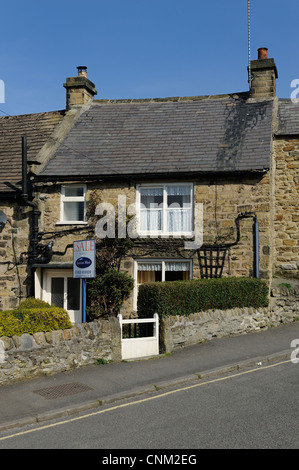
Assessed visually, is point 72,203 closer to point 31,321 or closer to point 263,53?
point 31,321

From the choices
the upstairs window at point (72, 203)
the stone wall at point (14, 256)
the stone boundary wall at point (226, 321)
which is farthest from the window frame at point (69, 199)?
the stone boundary wall at point (226, 321)

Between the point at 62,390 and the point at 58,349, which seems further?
the point at 58,349

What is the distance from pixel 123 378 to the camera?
32.7ft

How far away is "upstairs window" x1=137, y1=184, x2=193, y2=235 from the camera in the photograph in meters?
17.0

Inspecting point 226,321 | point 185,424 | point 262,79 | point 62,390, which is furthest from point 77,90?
point 185,424

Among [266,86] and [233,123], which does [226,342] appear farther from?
[266,86]

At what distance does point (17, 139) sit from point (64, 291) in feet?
21.9

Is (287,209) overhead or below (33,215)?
overhead

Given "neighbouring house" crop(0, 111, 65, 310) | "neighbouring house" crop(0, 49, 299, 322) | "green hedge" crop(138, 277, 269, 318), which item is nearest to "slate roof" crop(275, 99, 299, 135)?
"neighbouring house" crop(0, 49, 299, 322)

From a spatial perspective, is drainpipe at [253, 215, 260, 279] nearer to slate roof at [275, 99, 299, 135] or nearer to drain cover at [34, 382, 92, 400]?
slate roof at [275, 99, 299, 135]

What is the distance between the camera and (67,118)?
2030 cm

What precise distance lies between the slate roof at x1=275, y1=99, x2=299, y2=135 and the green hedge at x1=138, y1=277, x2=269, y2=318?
5709 millimetres

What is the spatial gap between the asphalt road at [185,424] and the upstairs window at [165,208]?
26.9ft

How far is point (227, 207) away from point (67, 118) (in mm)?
7835
